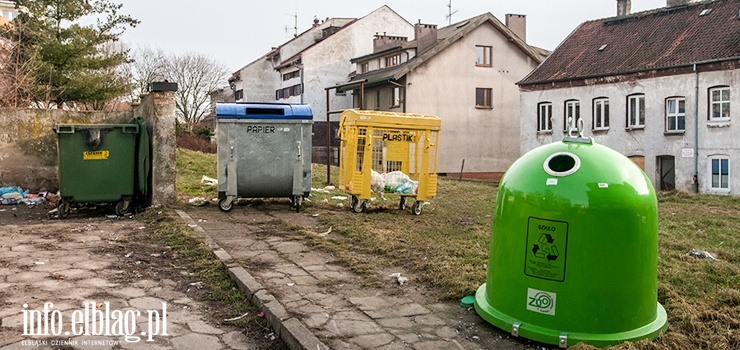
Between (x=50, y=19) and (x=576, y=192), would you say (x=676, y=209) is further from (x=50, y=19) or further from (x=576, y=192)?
(x=50, y=19)

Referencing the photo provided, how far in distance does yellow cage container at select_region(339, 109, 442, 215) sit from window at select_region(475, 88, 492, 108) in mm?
27524

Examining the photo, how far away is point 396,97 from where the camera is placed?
3788 centimetres

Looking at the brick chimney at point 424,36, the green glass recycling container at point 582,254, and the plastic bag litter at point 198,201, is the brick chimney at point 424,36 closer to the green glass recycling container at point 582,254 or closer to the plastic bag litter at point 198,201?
the plastic bag litter at point 198,201

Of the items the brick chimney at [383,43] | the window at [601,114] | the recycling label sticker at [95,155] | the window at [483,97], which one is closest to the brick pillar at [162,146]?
the recycling label sticker at [95,155]

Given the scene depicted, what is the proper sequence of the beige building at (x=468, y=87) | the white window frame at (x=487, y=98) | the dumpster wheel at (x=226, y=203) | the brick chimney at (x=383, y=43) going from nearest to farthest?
the dumpster wheel at (x=226, y=203) < the beige building at (x=468, y=87) < the white window frame at (x=487, y=98) < the brick chimney at (x=383, y=43)

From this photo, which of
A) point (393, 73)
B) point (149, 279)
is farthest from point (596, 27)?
point (149, 279)

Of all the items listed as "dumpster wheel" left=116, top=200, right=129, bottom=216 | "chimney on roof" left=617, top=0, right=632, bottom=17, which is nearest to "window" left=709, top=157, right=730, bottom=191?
"chimney on roof" left=617, top=0, right=632, bottom=17

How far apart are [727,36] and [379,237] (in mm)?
23191

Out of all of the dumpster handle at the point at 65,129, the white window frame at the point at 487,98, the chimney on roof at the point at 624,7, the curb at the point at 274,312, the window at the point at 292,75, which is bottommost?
the curb at the point at 274,312

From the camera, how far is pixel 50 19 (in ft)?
85.0

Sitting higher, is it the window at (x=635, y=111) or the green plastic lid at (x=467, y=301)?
the window at (x=635, y=111)

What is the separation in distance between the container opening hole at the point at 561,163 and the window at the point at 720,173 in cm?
A: 2340

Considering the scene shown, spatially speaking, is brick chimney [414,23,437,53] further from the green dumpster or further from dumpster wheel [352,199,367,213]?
the green dumpster

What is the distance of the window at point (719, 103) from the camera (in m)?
25.0
